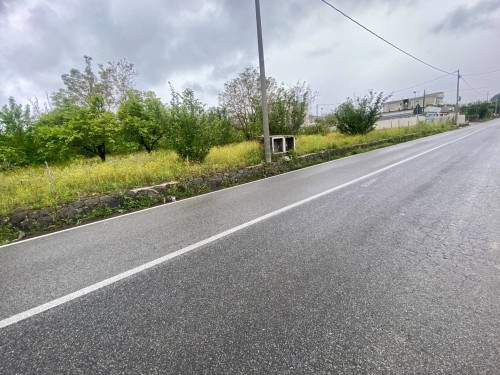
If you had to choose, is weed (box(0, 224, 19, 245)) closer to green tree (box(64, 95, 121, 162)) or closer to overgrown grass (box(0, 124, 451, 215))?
overgrown grass (box(0, 124, 451, 215))

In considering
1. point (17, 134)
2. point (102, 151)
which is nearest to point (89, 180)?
point (102, 151)

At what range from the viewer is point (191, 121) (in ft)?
28.2

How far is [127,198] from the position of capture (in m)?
5.83

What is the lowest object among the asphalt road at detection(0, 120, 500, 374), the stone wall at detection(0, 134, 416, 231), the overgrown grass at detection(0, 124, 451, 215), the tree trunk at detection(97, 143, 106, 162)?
the asphalt road at detection(0, 120, 500, 374)

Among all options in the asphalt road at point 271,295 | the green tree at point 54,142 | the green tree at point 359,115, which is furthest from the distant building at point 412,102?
the asphalt road at point 271,295

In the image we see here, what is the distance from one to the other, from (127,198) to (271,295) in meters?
5.19

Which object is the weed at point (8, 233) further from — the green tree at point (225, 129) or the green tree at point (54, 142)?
the green tree at point (54, 142)

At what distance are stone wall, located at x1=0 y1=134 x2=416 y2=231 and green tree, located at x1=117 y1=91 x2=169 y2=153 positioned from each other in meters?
11.6


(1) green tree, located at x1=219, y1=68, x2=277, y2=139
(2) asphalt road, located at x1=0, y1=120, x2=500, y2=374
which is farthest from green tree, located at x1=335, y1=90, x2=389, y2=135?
(2) asphalt road, located at x1=0, y1=120, x2=500, y2=374

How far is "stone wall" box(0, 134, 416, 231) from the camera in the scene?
4.77 metres

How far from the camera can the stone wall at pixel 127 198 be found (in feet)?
15.7

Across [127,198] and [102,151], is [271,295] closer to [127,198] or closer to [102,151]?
[127,198]

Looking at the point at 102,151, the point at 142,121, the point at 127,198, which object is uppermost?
the point at 142,121

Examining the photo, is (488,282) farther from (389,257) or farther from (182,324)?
(182,324)
